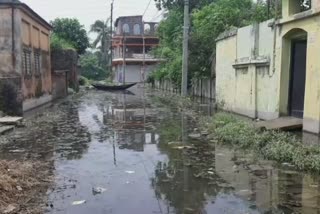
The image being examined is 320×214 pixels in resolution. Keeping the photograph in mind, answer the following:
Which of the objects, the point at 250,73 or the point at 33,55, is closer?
the point at 250,73

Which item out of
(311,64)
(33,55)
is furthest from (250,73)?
(33,55)

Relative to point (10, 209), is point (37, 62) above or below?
above

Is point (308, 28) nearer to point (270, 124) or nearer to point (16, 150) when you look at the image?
point (270, 124)

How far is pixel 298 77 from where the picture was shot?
13.9 m

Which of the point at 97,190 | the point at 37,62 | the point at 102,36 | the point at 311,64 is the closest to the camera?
the point at 97,190

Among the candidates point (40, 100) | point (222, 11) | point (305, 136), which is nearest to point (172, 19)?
point (222, 11)

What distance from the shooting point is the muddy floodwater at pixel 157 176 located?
6.15 metres

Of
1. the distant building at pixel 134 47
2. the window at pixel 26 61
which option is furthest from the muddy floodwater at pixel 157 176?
the distant building at pixel 134 47

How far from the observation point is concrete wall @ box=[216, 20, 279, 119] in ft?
49.2

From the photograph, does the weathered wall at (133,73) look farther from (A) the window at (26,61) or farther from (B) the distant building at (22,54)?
(A) the window at (26,61)

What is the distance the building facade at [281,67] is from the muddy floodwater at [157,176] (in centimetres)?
320

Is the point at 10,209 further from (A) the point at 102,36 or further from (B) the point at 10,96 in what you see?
(A) the point at 102,36

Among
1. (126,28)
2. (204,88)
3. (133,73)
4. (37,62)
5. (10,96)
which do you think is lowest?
(204,88)

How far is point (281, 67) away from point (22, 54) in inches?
495
